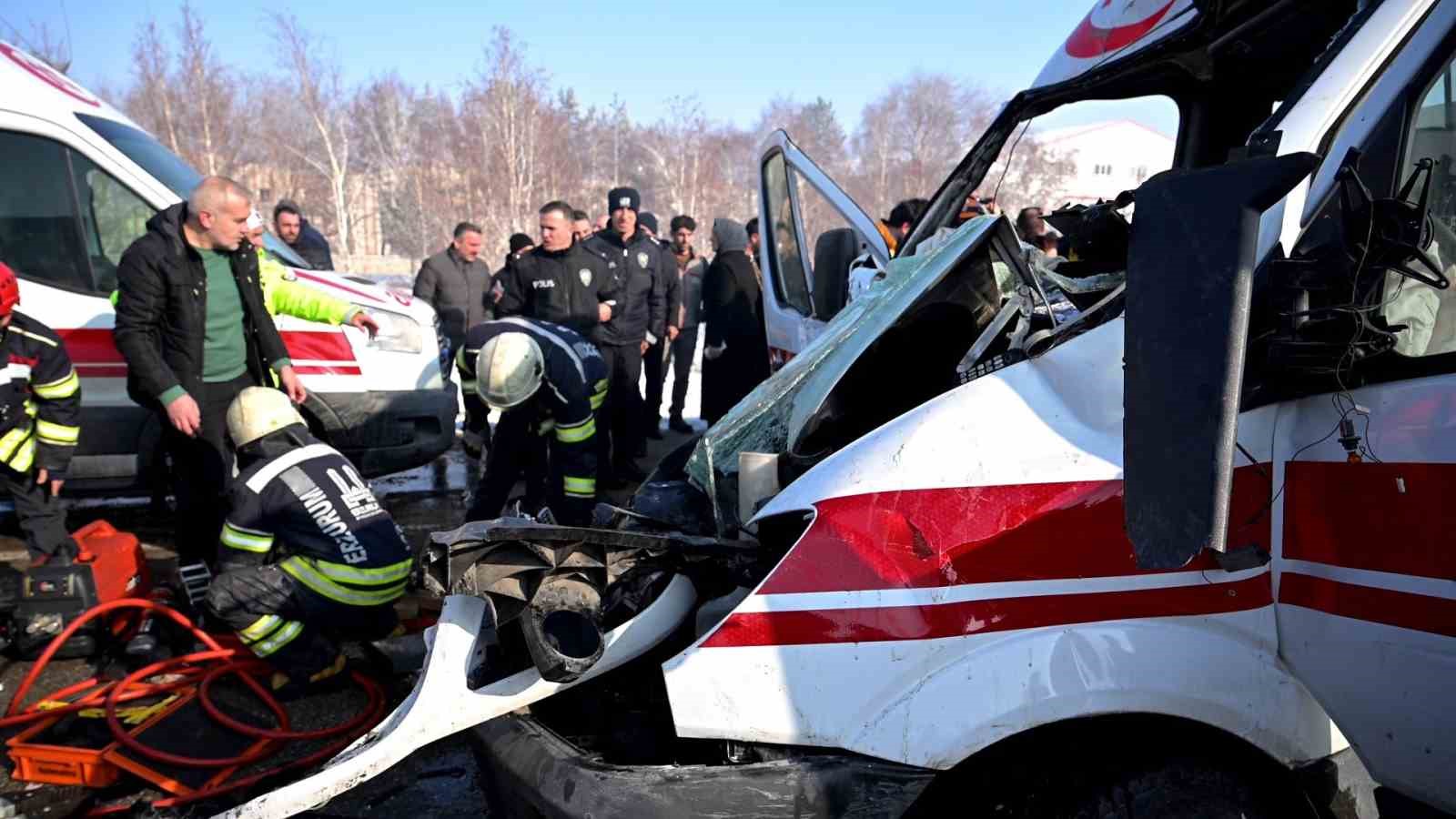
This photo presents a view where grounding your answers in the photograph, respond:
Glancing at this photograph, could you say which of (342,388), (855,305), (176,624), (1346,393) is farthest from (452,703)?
(342,388)

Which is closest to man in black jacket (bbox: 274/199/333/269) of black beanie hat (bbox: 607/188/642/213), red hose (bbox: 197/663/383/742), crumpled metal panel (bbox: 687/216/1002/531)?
black beanie hat (bbox: 607/188/642/213)

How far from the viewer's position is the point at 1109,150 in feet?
11.2

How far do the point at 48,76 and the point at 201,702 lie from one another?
4294 millimetres

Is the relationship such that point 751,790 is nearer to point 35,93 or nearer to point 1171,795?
point 1171,795

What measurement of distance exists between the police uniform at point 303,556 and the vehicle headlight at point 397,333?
224cm

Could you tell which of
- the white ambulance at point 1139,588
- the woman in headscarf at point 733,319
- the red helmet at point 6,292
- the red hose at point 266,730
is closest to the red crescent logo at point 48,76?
the red helmet at point 6,292

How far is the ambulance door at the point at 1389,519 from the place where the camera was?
1.65 m

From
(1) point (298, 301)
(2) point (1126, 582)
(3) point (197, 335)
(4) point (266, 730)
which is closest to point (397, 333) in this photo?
(1) point (298, 301)

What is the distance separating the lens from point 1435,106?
74.2 inches

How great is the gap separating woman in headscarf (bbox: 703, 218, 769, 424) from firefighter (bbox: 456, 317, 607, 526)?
277 centimetres

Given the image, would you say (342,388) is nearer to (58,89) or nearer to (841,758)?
(58,89)

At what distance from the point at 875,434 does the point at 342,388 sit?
178 inches

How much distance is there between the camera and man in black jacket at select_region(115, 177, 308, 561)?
4375 millimetres

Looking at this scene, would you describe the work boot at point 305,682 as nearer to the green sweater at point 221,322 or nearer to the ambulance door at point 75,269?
the green sweater at point 221,322
